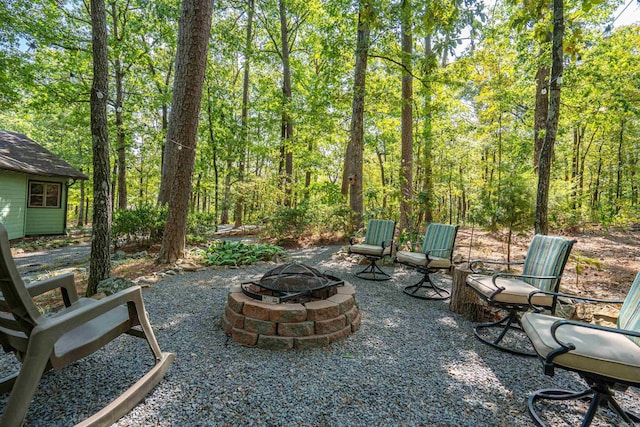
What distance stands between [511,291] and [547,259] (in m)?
0.56

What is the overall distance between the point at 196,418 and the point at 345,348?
1251 mm

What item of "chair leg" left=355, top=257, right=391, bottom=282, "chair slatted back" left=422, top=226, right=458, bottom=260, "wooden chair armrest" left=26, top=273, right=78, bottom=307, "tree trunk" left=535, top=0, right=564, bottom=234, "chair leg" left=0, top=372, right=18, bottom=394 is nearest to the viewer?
"chair leg" left=0, top=372, right=18, bottom=394

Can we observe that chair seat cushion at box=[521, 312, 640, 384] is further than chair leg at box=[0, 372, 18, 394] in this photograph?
No

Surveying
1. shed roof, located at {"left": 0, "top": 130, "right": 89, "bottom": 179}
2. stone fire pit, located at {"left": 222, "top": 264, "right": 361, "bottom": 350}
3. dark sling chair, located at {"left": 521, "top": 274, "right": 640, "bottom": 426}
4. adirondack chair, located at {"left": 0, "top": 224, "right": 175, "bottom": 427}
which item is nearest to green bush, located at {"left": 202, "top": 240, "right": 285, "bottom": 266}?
stone fire pit, located at {"left": 222, "top": 264, "right": 361, "bottom": 350}

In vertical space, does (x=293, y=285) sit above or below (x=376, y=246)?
below

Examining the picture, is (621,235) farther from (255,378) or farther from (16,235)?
(16,235)

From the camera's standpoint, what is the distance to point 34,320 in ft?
4.72

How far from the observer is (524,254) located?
5910mm

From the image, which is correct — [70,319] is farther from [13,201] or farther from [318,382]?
[13,201]

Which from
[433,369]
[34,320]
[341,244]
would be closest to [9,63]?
[341,244]

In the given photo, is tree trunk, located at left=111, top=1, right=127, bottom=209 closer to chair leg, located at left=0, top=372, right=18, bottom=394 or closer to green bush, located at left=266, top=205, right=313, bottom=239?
green bush, located at left=266, top=205, right=313, bottom=239

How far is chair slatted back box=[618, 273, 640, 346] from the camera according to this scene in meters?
1.80

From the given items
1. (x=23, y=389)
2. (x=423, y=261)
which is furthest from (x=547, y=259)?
(x=23, y=389)

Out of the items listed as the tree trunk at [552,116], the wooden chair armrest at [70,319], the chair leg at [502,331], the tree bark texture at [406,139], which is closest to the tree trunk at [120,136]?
the tree bark texture at [406,139]
